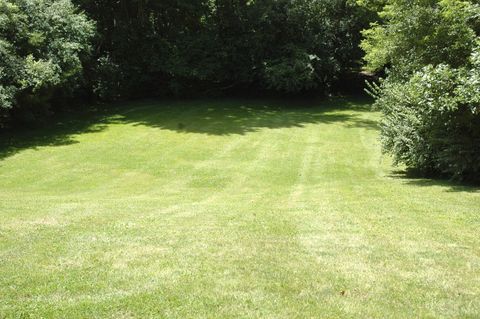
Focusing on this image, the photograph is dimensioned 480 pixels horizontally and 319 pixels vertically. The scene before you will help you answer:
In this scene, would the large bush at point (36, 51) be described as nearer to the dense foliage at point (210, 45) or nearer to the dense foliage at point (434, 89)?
the dense foliage at point (210, 45)

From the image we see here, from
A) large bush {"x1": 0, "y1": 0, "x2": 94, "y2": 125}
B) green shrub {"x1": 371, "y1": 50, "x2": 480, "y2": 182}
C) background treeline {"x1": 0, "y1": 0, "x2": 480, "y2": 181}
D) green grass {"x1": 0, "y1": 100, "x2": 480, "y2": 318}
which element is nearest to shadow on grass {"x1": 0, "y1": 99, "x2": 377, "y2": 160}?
background treeline {"x1": 0, "y1": 0, "x2": 480, "y2": 181}

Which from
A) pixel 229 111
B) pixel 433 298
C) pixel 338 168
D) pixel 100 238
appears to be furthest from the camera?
pixel 229 111

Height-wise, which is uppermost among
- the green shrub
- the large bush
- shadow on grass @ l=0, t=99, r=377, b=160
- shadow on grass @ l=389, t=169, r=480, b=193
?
the large bush

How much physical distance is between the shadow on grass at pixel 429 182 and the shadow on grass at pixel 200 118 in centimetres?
1060

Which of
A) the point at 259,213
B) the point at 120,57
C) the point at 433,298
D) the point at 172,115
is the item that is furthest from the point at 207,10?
the point at 433,298

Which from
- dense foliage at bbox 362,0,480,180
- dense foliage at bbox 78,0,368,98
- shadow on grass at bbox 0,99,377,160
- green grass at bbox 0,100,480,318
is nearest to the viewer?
green grass at bbox 0,100,480,318

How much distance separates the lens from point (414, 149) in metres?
16.6

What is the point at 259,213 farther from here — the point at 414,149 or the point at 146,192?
the point at 414,149

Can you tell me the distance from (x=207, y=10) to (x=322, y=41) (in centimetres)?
917

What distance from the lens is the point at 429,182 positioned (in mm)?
15594

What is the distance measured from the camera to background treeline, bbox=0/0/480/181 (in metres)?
16.2

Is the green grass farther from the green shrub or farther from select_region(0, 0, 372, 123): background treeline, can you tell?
select_region(0, 0, 372, 123): background treeline

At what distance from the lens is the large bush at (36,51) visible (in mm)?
23531

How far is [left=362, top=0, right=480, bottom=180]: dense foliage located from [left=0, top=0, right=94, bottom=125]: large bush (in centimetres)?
1649
